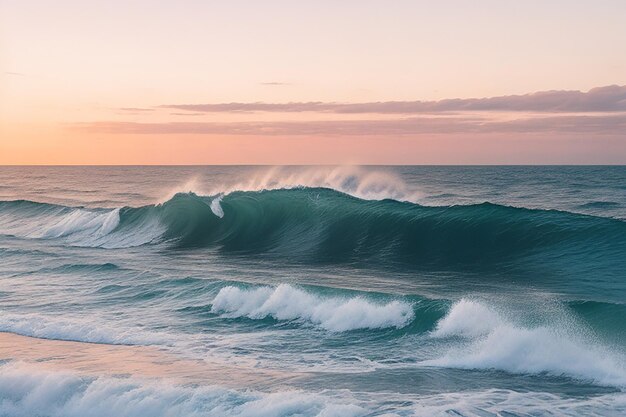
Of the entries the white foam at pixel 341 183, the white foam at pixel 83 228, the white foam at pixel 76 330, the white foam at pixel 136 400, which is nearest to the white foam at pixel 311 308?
the white foam at pixel 76 330

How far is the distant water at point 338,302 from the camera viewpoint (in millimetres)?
9805

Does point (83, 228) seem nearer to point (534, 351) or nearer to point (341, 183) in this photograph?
point (341, 183)

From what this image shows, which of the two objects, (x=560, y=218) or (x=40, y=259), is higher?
(x=560, y=218)

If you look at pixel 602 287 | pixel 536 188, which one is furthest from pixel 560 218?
pixel 536 188

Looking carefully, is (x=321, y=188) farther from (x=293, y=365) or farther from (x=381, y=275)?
(x=293, y=365)

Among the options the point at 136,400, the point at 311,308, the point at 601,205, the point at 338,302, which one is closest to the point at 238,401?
the point at 136,400

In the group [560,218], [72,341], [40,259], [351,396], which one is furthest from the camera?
[40,259]

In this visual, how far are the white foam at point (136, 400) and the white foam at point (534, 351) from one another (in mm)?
2902

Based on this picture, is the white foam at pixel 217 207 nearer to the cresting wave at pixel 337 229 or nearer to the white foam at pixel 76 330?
the cresting wave at pixel 337 229

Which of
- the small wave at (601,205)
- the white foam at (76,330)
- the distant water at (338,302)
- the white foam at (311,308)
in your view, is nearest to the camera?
the distant water at (338,302)

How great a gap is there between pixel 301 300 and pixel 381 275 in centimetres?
424

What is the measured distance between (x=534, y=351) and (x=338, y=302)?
4.35m

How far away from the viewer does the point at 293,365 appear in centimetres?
1123

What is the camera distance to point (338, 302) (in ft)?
47.4
